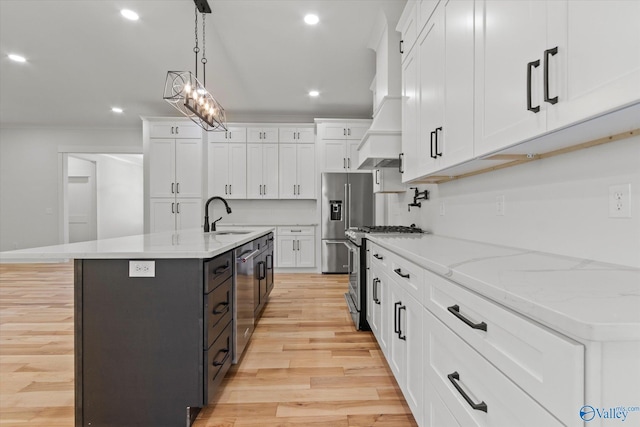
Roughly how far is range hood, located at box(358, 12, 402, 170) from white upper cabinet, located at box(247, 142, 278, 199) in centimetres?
265

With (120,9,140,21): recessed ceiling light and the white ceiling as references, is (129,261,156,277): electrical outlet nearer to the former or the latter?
the white ceiling

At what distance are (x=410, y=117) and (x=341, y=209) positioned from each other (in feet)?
9.83

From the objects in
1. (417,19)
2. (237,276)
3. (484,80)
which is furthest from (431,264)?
(417,19)

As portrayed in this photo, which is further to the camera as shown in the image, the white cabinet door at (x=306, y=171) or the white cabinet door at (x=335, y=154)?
the white cabinet door at (x=306, y=171)

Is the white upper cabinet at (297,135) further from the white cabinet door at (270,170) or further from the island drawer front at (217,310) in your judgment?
the island drawer front at (217,310)

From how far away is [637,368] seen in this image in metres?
0.51

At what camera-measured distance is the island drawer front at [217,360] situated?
1.51m

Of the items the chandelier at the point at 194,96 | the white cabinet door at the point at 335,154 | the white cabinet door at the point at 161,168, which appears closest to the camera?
the chandelier at the point at 194,96

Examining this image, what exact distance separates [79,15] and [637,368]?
4.31 metres

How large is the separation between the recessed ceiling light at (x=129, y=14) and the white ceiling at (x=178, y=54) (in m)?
0.05

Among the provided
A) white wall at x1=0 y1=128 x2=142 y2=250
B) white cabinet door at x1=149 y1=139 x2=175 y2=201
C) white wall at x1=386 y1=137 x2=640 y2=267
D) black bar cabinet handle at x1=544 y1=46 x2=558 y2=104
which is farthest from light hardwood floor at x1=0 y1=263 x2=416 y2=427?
white wall at x1=0 y1=128 x2=142 y2=250

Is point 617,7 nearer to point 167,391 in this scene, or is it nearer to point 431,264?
point 431,264

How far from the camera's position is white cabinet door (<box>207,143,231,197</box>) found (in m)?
5.41

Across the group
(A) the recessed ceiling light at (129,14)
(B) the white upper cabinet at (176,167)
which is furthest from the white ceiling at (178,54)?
(B) the white upper cabinet at (176,167)
